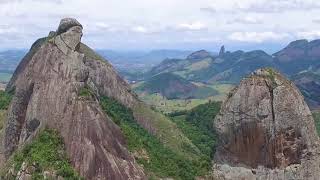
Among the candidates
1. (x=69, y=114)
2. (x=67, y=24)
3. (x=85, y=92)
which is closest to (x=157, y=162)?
(x=85, y=92)

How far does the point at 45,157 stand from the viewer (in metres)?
53.7

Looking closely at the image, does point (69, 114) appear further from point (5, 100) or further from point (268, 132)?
point (5, 100)

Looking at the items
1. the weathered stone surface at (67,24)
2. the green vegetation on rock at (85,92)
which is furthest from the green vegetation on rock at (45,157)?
the weathered stone surface at (67,24)

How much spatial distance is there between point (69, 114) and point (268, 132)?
59.9ft

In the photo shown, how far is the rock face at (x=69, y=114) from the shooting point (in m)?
54.2

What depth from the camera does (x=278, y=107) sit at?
2073 inches

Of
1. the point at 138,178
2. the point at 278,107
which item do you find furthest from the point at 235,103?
the point at 138,178

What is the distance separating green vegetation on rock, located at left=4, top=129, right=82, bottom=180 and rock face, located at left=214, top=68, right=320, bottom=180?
565 inches

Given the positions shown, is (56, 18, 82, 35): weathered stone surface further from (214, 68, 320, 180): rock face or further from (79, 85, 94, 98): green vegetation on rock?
(214, 68, 320, 180): rock face

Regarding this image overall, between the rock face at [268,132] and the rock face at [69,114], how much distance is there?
10162 millimetres

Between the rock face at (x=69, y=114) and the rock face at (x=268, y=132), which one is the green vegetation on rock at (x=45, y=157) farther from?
the rock face at (x=268, y=132)

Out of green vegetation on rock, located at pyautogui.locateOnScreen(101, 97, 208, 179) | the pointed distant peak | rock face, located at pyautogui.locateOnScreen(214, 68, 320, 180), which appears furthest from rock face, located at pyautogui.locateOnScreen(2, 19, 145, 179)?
rock face, located at pyautogui.locateOnScreen(214, 68, 320, 180)

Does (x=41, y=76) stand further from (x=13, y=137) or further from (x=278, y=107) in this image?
(x=278, y=107)

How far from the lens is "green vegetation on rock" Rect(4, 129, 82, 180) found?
173 feet
